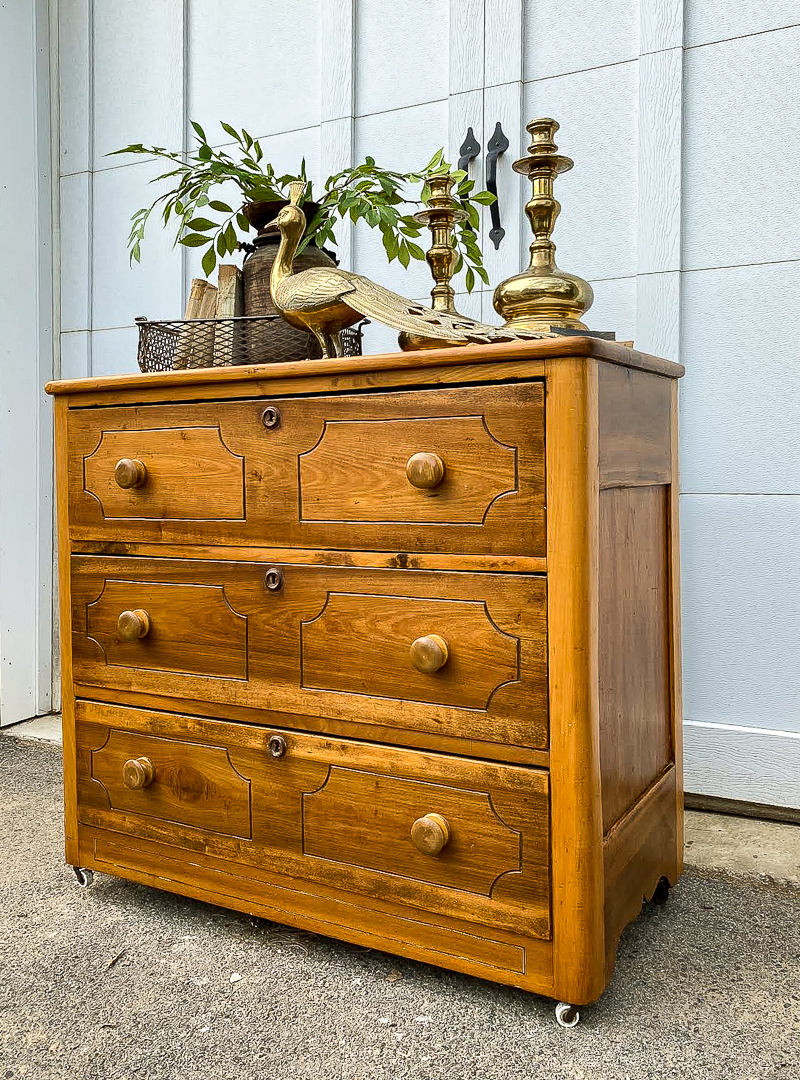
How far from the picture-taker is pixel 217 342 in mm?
1476

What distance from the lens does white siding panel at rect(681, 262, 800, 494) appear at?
5.69 ft

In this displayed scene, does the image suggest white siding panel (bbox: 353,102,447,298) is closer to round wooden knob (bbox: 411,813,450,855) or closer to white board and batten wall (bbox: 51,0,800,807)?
white board and batten wall (bbox: 51,0,800,807)

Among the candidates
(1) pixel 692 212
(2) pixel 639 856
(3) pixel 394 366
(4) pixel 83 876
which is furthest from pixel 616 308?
(4) pixel 83 876

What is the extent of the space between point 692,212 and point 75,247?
175cm

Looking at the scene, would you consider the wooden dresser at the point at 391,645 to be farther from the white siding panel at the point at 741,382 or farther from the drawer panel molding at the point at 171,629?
the white siding panel at the point at 741,382

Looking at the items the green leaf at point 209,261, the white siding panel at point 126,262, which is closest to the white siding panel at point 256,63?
the white siding panel at point 126,262

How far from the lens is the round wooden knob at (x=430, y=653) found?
3.74 ft

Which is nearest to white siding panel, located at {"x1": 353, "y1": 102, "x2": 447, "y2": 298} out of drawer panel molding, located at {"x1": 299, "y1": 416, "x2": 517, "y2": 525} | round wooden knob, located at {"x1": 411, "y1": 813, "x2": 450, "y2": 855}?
drawer panel molding, located at {"x1": 299, "y1": 416, "x2": 517, "y2": 525}

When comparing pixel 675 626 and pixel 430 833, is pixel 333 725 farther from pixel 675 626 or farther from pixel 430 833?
pixel 675 626

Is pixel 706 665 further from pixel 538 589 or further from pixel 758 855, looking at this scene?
pixel 538 589

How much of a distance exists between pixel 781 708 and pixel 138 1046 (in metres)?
1.32

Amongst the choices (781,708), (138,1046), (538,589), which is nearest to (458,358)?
(538,589)

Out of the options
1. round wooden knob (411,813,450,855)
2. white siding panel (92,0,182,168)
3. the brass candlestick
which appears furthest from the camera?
white siding panel (92,0,182,168)

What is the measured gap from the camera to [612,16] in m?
1.82
